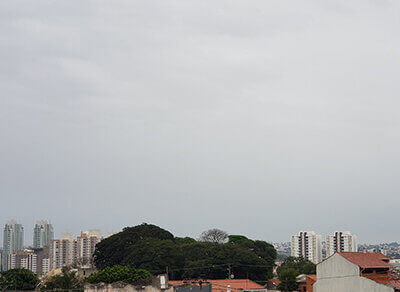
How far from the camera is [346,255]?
3859 cm

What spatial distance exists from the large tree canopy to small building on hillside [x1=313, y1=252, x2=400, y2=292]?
69.7 feet

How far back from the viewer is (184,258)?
63.6m

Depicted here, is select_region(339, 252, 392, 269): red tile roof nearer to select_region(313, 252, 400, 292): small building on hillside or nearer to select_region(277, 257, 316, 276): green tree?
select_region(313, 252, 400, 292): small building on hillside

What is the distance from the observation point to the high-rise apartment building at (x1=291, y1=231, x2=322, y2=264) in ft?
581

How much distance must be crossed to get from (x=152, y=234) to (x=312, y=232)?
12219 centimetres

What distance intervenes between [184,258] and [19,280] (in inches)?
803

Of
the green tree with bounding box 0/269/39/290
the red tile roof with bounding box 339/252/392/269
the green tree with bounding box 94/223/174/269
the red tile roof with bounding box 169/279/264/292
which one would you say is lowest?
the red tile roof with bounding box 169/279/264/292

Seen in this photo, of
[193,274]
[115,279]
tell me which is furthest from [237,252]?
[115,279]

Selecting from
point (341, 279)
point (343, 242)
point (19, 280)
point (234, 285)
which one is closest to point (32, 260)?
point (343, 242)

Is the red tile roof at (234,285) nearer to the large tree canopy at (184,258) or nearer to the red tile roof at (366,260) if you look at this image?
the large tree canopy at (184,258)

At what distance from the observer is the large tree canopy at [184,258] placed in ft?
197

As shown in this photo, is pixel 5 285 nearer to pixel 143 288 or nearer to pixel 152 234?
pixel 143 288

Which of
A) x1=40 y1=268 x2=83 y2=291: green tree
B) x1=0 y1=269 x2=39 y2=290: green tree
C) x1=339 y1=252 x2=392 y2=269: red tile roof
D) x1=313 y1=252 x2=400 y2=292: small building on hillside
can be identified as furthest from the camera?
x1=40 y1=268 x2=83 y2=291: green tree

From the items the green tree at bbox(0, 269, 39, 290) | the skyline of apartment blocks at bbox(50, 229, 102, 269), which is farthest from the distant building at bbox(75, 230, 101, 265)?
the green tree at bbox(0, 269, 39, 290)
